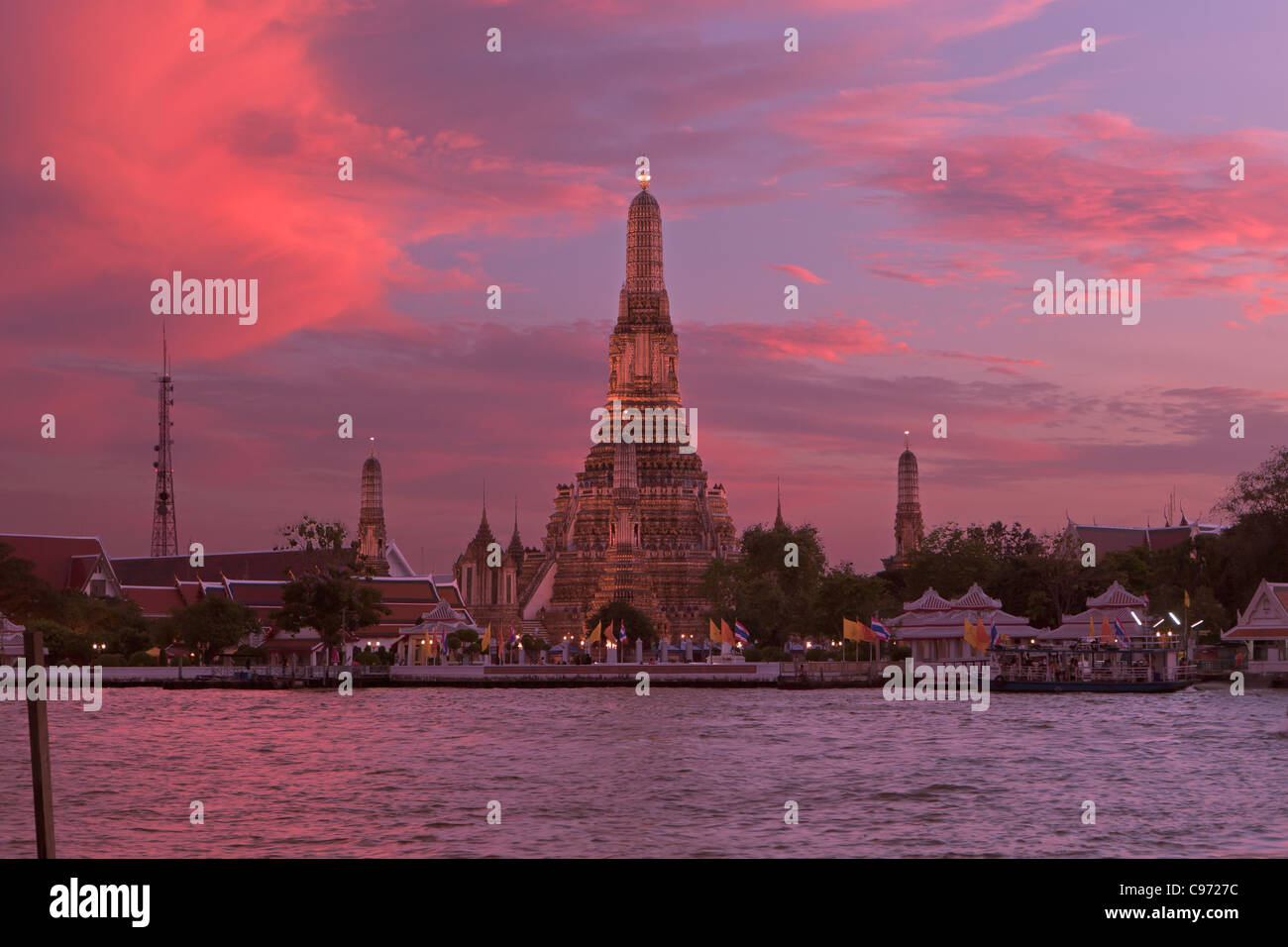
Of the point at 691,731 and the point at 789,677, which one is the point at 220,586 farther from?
the point at 691,731

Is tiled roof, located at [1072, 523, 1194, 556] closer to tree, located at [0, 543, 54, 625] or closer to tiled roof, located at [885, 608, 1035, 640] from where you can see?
tiled roof, located at [885, 608, 1035, 640]

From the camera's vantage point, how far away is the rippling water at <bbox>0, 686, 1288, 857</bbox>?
3191 cm

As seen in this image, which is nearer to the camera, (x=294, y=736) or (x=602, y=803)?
(x=602, y=803)

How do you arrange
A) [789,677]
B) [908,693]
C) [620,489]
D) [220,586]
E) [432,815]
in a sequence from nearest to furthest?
1. [432,815]
2. [908,693]
3. [789,677]
4. [220,586]
5. [620,489]

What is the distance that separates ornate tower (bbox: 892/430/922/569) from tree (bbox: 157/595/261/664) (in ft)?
234

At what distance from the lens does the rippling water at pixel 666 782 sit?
31906 millimetres

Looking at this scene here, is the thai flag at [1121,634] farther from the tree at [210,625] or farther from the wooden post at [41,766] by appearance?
the wooden post at [41,766]

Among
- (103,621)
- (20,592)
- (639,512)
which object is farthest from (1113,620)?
(20,592)

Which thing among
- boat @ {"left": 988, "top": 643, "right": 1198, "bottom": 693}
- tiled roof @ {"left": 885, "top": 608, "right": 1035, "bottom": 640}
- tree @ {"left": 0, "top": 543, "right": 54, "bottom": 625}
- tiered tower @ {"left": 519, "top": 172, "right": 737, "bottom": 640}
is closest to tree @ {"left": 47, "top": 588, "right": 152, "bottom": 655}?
tree @ {"left": 0, "top": 543, "right": 54, "bottom": 625}

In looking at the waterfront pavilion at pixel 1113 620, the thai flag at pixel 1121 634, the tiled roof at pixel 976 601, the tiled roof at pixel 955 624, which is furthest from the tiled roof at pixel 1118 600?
the tiled roof at pixel 976 601

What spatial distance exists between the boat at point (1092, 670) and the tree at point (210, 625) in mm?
50325
